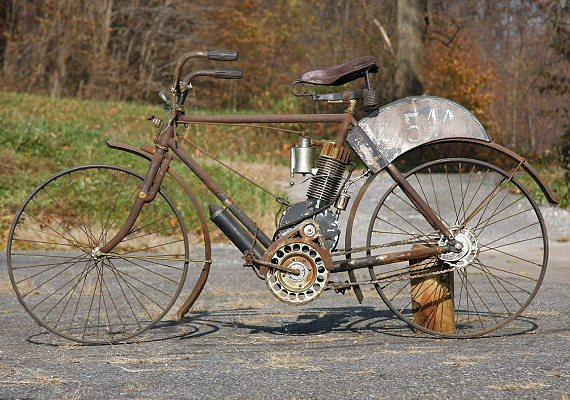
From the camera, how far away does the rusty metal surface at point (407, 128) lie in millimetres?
5512

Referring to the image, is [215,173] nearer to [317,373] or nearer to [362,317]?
[362,317]

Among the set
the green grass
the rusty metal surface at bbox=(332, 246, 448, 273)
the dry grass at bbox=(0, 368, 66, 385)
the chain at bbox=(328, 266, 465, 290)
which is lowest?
the dry grass at bbox=(0, 368, 66, 385)

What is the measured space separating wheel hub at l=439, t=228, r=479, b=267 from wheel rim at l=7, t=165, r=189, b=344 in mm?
1496

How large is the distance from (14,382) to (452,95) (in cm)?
2252

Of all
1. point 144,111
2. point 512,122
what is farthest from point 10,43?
point 512,122

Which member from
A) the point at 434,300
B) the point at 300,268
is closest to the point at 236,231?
the point at 300,268

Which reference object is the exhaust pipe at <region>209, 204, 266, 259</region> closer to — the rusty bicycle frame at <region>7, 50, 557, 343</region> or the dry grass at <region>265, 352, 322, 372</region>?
the rusty bicycle frame at <region>7, 50, 557, 343</region>

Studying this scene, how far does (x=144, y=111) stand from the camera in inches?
942

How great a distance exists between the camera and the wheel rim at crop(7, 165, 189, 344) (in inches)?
225

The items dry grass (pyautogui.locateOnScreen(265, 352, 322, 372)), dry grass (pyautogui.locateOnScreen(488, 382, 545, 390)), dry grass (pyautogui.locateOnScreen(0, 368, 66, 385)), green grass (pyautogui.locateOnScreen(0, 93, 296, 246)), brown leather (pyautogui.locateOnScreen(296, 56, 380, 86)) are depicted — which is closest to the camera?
dry grass (pyautogui.locateOnScreen(488, 382, 545, 390))

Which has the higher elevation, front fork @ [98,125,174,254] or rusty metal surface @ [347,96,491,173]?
rusty metal surface @ [347,96,491,173]

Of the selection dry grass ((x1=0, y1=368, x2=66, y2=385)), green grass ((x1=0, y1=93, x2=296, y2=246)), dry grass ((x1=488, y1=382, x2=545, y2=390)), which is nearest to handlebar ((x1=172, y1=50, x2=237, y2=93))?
dry grass ((x1=0, y1=368, x2=66, y2=385))

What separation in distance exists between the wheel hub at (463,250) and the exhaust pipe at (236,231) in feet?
3.42

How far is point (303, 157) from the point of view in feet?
18.3
